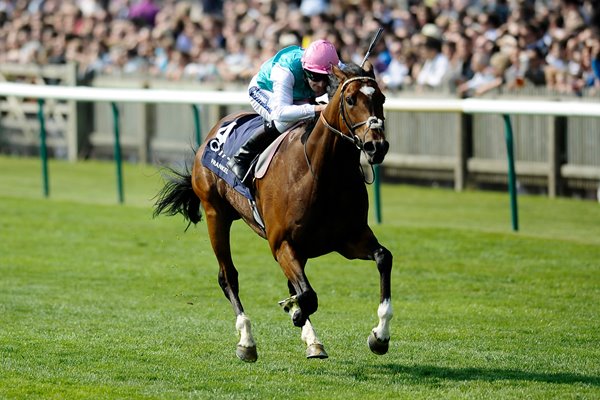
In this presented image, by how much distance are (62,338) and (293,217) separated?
1.81m

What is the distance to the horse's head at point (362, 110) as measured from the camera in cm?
627

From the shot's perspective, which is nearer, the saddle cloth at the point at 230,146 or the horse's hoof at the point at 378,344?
the horse's hoof at the point at 378,344

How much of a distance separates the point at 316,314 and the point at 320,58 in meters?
2.27

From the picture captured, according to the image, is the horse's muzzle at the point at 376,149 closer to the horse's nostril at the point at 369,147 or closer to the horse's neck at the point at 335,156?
the horse's nostril at the point at 369,147

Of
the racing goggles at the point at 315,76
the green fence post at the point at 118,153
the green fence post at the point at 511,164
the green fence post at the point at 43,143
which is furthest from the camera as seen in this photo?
→ the green fence post at the point at 43,143

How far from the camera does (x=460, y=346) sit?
7.51 metres

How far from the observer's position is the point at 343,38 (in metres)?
16.8

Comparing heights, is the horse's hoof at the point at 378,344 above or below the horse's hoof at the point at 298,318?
below

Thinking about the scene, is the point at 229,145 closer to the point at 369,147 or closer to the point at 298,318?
the point at 298,318

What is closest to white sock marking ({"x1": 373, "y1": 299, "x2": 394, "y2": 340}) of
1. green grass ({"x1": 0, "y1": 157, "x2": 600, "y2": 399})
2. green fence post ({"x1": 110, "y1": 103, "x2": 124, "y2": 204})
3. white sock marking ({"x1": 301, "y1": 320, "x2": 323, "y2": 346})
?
green grass ({"x1": 0, "y1": 157, "x2": 600, "y2": 399})

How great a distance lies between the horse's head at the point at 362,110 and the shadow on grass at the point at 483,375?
1.24 meters

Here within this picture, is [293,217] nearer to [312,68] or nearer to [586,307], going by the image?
[312,68]

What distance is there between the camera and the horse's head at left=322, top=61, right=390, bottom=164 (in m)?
6.27

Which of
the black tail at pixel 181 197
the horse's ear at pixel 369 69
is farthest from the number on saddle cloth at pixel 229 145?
the horse's ear at pixel 369 69
